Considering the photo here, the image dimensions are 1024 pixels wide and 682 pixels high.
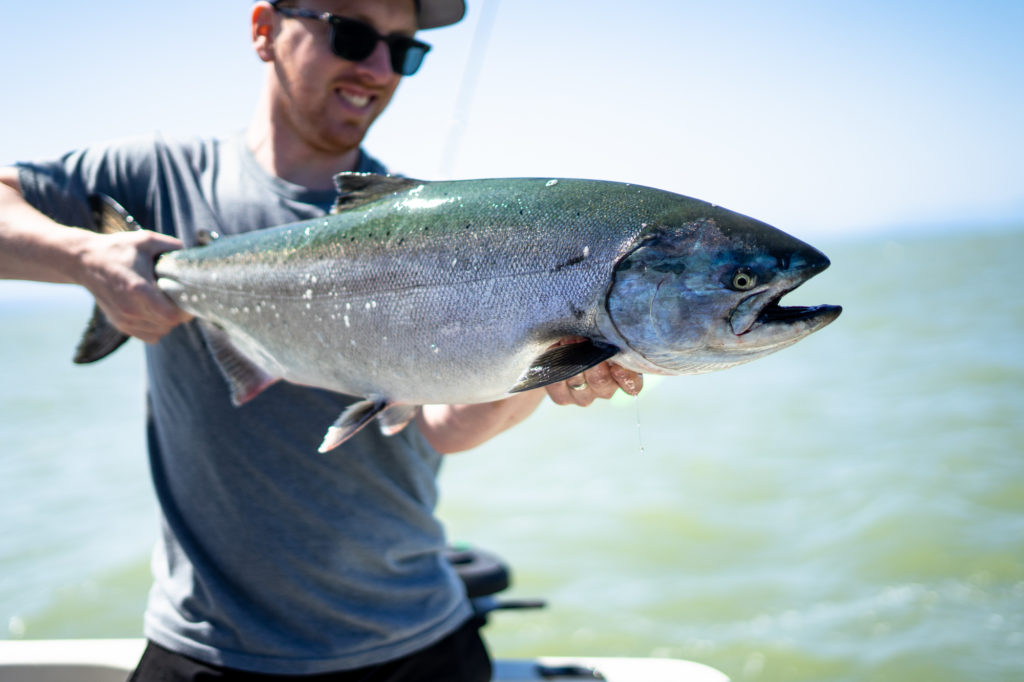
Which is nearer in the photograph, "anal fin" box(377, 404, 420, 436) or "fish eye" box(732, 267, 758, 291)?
"fish eye" box(732, 267, 758, 291)

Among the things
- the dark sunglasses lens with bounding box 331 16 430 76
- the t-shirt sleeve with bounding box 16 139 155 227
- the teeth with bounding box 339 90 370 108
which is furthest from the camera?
the teeth with bounding box 339 90 370 108

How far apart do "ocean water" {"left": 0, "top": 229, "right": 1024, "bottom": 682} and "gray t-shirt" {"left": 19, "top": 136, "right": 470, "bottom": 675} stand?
149 inches

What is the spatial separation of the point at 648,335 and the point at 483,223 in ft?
1.69

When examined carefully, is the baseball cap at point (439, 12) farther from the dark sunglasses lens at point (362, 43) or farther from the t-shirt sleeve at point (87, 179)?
the t-shirt sleeve at point (87, 179)

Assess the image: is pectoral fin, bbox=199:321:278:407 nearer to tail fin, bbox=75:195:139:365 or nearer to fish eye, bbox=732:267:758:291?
tail fin, bbox=75:195:139:365

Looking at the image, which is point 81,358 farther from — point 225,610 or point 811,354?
point 811,354

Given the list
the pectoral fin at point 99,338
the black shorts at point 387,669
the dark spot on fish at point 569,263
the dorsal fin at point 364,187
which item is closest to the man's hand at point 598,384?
the dark spot on fish at point 569,263

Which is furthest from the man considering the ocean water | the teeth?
the ocean water

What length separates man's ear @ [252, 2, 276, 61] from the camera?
2861 millimetres

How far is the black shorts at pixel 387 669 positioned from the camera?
96.4 inches

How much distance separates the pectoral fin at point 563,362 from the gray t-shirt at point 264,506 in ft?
3.22

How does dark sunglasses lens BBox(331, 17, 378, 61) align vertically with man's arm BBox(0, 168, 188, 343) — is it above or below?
above

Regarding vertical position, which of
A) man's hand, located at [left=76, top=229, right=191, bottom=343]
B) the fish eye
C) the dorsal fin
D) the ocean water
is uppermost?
the fish eye

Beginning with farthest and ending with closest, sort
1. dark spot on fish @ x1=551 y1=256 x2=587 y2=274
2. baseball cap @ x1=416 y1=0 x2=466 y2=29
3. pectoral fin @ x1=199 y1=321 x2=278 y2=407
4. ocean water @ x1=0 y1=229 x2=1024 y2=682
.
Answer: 1. ocean water @ x1=0 y1=229 x2=1024 y2=682
2. baseball cap @ x1=416 y1=0 x2=466 y2=29
3. pectoral fin @ x1=199 y1=321 x2=278 y2=407
4. dark spot on fish @ x1=551 y1=256 x2=587 y2=274
